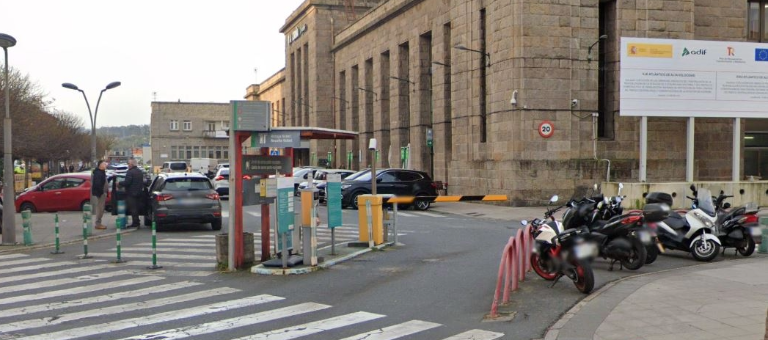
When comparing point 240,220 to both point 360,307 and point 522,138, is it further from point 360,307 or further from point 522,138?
point 522,138

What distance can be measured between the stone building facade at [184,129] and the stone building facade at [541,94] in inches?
2266

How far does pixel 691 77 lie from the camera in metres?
27.8

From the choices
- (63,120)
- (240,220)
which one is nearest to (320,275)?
(240,220)

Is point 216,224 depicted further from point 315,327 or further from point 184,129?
point 184,129

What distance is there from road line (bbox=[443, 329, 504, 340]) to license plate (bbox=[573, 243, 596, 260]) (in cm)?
123

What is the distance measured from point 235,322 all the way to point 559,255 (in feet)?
13.4

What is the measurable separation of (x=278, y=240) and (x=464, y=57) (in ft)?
75.8

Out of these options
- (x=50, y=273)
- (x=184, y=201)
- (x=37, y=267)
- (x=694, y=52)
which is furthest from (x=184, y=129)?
(x=50, y=273)

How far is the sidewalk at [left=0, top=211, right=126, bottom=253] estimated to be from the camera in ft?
53.7

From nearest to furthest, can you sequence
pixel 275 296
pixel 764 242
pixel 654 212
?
pixel 654 212, pixel 275 296, pixel 764 242

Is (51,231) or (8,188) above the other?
(8,188)

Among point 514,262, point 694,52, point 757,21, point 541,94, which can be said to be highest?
point 757,21

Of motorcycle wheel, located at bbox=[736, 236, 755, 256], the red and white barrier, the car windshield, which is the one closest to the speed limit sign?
the car windshield

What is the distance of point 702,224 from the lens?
41.3 ft
